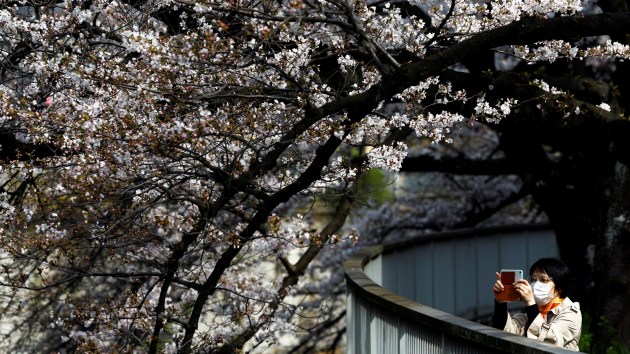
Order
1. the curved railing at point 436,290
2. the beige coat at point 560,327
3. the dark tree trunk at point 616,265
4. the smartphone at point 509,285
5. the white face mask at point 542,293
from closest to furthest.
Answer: the curved railing at point 436,290 < the beige coat at point 560,327 < the smartphone at point 509,285 < the white face mask at point 542,293 < the dark tree trunk at point 616,265

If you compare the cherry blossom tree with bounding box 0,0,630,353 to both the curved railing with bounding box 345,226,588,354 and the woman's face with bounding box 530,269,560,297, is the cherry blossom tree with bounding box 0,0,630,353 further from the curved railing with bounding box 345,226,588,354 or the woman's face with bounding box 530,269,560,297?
the woman's face with bounding box 530,269,560,297

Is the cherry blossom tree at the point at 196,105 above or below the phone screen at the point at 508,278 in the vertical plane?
above

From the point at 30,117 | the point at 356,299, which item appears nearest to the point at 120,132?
the point at 30,117

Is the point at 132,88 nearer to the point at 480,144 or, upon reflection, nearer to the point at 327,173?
the point at 327,173

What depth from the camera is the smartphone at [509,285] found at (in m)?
6.39

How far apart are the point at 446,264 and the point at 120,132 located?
25.6 feet

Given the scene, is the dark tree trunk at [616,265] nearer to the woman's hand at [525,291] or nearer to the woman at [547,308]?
the woman at [547,308]

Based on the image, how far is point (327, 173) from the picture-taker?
8.70m

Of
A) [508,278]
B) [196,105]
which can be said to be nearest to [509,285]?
[508,278]

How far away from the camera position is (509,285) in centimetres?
642

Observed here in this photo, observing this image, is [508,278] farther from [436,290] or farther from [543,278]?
[436,290]

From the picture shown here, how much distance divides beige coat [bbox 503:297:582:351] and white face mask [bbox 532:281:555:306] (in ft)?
0.23

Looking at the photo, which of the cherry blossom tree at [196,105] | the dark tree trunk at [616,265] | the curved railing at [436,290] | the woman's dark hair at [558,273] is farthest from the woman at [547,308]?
the dark tree trunk at [616,265]

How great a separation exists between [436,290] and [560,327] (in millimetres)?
7725
